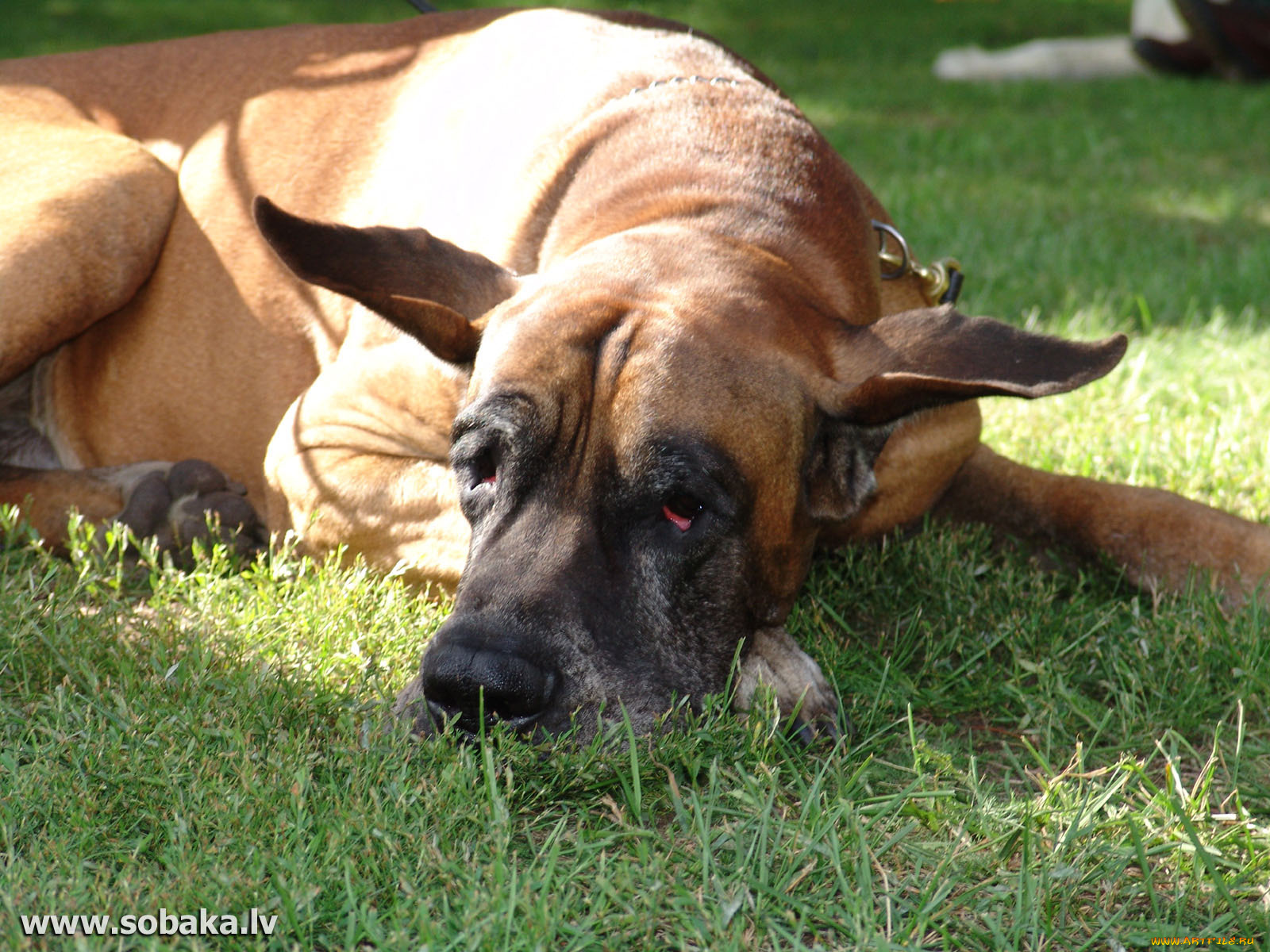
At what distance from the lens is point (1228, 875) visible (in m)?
2.16

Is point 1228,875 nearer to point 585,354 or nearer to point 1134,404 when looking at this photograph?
point 585,354

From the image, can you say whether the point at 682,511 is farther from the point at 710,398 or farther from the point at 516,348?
the point at 516,348

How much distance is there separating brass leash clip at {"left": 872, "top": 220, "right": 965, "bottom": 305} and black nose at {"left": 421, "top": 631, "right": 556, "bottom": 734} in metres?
1.60

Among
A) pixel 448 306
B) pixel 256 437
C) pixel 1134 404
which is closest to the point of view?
pixel 448 306

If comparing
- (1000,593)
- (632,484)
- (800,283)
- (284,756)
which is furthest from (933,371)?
(284,756)

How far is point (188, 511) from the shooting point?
3.42 m

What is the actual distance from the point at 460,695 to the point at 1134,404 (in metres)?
2.95

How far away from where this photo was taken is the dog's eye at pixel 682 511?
8.02 ft

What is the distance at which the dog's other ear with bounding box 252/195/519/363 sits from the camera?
2658 millimetres

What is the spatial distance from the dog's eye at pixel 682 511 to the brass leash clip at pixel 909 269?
3.90 feet

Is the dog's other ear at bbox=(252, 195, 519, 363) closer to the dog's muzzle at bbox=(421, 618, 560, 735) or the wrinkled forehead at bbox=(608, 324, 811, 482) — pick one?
the wrinkled forehead at bbox=(608, 324, 811, 482)

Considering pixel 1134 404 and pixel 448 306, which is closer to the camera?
pixel 448 306

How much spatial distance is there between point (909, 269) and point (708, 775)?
1.70 metres

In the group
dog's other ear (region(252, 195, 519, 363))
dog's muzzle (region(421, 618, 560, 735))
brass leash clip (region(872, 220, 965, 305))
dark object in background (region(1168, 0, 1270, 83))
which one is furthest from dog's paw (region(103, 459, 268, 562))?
dark object in background (region(1168, 0, 1270, 83))
